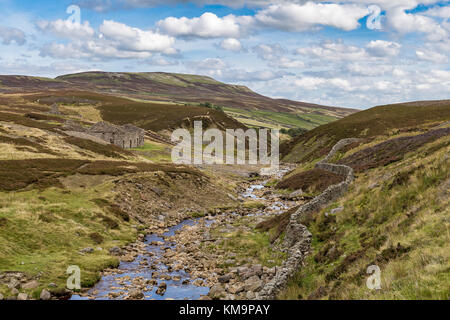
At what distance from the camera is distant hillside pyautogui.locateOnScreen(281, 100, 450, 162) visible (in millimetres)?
94562

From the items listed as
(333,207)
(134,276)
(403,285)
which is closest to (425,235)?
(403,285)

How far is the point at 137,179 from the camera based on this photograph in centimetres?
4841

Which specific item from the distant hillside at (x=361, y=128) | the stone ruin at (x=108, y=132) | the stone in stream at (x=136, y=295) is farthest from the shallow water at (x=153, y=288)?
the distant hillside at (x=361, y=128)

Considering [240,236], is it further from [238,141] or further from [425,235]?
[238,141]

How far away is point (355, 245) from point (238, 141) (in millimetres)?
116300

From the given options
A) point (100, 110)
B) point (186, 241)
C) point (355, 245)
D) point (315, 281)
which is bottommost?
point (186, 241)

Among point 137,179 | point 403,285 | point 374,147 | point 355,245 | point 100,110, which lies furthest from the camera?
point 100,110

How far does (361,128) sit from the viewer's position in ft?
338

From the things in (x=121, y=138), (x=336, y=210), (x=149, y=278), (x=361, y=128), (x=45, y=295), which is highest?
(x=361, y=128)

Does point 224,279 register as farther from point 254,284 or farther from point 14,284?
point 14,284

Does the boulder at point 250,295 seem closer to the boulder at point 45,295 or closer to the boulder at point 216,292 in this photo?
the boulder at point 216,292

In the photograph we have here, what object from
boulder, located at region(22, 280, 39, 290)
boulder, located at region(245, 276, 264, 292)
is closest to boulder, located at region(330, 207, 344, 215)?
boulder, located at region(245, 276, 264, 292)

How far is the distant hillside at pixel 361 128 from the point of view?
94.6 metres

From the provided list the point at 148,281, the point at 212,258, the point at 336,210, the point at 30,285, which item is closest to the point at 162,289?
the point at 148,281
